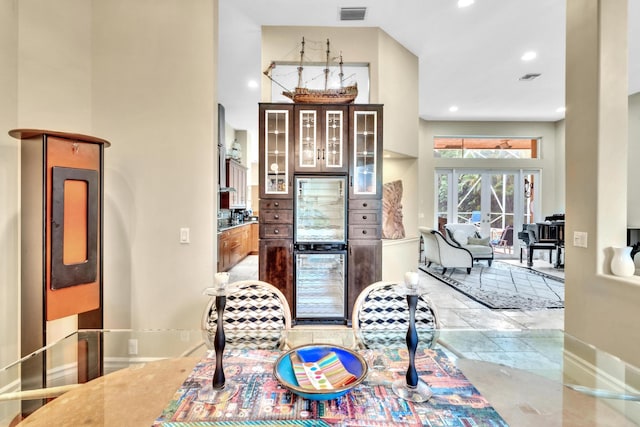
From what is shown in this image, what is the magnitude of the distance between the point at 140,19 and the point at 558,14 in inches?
178

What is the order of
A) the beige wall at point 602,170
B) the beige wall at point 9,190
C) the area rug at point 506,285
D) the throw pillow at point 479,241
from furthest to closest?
the throw pillow at point 479,241
the area rug at point 506,285
the beige wall at point 602,170
the beige wall at point 9,190

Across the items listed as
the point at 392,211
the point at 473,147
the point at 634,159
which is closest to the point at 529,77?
the point at 473,147

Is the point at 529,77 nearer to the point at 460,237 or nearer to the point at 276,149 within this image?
the point at 460,237

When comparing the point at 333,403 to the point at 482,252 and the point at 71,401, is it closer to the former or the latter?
the point at 71,401

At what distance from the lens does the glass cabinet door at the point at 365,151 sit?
3.06m

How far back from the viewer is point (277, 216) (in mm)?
3021

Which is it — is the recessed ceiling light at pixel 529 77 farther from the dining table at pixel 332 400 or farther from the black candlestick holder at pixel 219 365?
the black candlestick holder at pixel 219 365

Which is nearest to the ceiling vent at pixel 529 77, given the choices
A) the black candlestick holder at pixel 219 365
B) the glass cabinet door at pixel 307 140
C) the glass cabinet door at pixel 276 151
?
the glass cabinet door at pixel 307 140

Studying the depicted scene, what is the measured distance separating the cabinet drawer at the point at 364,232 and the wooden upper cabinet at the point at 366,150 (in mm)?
330

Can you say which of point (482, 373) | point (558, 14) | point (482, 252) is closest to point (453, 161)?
point (482, 252)

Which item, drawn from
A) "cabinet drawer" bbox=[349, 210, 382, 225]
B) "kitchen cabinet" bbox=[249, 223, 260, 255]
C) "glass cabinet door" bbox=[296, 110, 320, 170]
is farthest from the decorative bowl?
"kitchen cabinet" bbox=[249, 223, 260, 255]

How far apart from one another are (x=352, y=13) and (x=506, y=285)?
4.79 meters

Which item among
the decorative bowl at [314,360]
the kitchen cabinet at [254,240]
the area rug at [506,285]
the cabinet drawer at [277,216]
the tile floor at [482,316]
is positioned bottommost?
the tile floor at [482,316]

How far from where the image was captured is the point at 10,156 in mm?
1843
